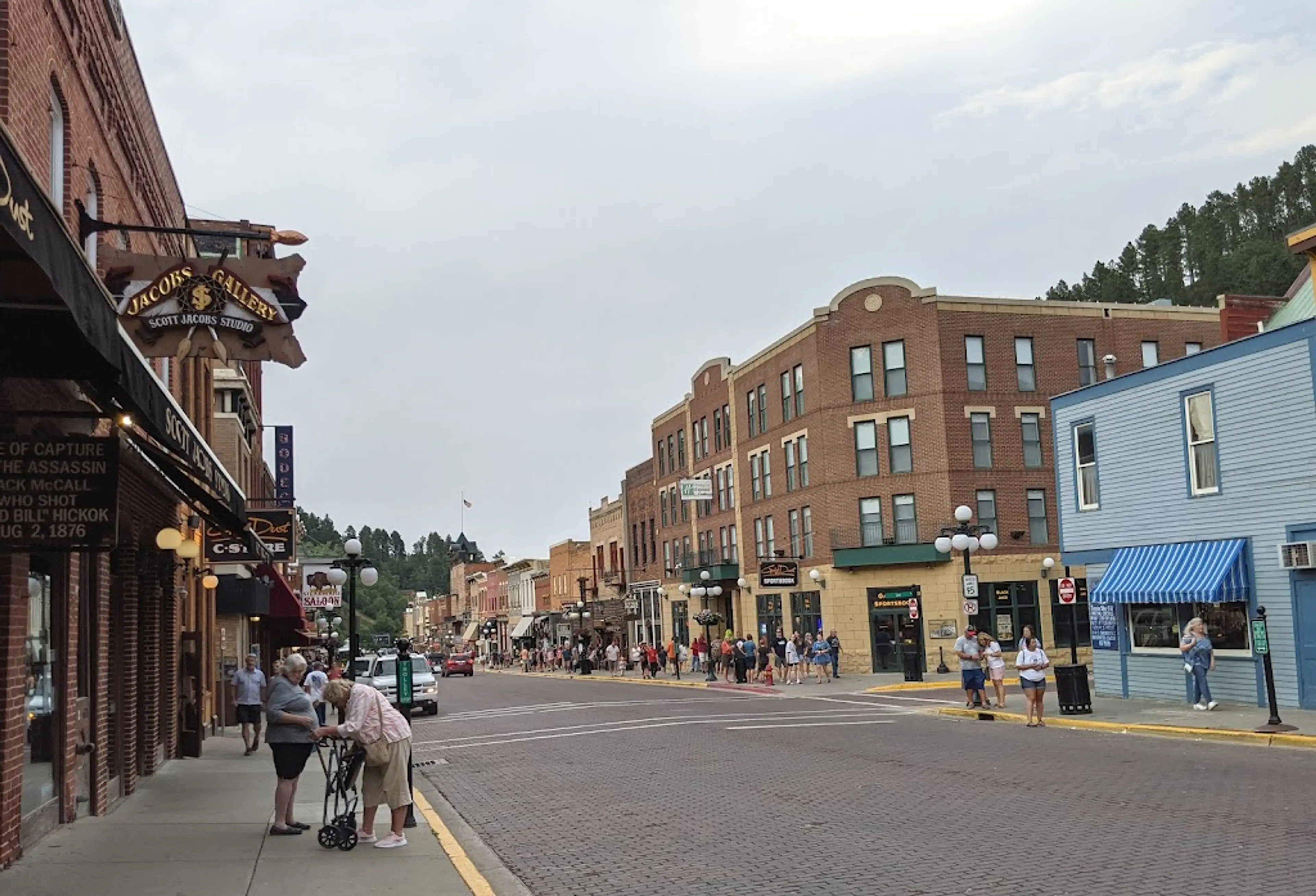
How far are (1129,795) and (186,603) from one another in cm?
1657

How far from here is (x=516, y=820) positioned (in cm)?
1295

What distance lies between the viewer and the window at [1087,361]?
4462 cm

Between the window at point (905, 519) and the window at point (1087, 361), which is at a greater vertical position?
the window at point (1087, 361)

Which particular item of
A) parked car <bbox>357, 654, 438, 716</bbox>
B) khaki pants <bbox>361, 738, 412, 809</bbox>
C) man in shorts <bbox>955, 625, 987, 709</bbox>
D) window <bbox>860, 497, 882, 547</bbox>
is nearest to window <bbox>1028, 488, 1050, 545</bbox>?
window <bbox>860, 497, 882, 547</bbox>

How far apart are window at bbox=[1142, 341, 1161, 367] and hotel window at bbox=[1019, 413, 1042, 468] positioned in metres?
4.93

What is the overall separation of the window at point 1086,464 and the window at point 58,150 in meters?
20.1

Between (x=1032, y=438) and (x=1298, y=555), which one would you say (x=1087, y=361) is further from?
(x=1298, y=555)

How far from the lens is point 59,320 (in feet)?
22.9

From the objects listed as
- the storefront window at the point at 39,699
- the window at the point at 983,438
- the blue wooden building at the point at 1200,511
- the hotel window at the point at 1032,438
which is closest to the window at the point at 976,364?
the window at the point at 983,438

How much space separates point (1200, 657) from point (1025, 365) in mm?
24293

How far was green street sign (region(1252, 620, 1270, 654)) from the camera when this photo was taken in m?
18.1

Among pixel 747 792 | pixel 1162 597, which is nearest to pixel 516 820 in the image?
pixel 747 792

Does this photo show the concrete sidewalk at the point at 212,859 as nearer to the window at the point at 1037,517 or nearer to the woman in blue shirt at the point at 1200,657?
the woman in blue shirt at the point at 1200,657

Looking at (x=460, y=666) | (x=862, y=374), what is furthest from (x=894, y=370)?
(x=460, y=666)
